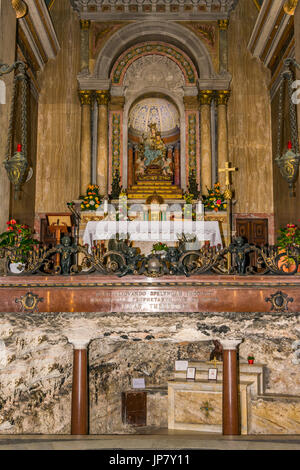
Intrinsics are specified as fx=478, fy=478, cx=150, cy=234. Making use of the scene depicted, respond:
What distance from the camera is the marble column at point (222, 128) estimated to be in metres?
13.0

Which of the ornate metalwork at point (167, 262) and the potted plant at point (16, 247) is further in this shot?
the potted plant at point (16, 247)

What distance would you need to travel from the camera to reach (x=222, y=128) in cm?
1313

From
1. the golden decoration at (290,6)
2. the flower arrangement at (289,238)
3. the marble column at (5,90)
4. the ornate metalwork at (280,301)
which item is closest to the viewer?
the ornate metalwork at (280,301)

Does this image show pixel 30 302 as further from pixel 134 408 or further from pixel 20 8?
pixel 20 8

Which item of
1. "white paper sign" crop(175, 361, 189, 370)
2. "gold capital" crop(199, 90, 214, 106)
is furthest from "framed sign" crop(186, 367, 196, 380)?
"gold capital" crop(199, 90, 214, 106)

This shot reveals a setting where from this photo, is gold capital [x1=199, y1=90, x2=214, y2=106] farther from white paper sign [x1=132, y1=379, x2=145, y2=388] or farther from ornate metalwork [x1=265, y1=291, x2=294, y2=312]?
ornate metalwork [x1=265, y1=291, x2=294, y2=312]

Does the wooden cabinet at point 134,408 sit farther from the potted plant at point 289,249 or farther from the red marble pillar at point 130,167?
the red marble pillar at point 130,167

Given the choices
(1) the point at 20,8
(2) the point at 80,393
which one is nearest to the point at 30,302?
(2) the point at 80,393

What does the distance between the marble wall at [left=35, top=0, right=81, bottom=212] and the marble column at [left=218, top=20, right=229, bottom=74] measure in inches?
160

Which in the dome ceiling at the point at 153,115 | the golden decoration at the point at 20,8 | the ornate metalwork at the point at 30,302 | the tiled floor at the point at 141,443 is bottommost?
the tiled floor at the point at 141,443

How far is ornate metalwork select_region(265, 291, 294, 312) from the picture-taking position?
5.95m

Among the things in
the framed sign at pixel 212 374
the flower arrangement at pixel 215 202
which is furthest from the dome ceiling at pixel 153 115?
the framed sign at pixel 212 374

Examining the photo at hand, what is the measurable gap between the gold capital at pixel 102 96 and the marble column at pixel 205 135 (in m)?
2.61

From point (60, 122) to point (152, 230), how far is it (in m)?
4.91
